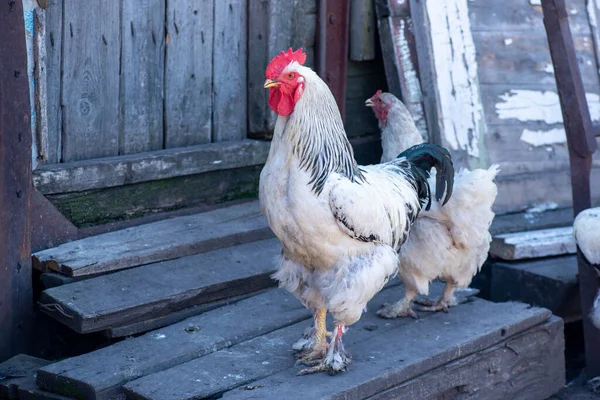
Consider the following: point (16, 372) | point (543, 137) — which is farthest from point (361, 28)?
point (16, 372)

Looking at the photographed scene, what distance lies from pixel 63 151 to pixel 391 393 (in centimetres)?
219

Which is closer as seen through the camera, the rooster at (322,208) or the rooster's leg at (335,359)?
the rooster at (322,208)

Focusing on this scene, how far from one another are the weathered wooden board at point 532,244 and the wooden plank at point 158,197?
1591 millimetres

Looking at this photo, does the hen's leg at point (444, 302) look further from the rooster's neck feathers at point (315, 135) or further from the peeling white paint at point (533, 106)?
the peeling white paint at point (533, 106)

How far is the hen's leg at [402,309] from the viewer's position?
4.53m

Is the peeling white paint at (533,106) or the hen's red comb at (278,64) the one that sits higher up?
the hen's red comb at (278,64)

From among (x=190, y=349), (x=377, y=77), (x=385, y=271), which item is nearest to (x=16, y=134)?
(x=190, y=349)

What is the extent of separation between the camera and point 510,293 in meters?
5.40

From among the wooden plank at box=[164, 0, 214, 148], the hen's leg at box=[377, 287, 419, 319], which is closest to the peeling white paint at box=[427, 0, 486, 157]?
the hen's leg at box=[377, 287, 419, 319]

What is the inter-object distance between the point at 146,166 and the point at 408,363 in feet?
6.22

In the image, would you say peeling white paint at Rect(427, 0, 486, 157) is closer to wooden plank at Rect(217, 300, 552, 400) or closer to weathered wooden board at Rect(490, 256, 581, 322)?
weathered wooden board at Rect(490, 256, 581, 322)

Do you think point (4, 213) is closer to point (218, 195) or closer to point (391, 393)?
point (218, 195)

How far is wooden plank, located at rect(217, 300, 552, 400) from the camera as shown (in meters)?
3.62

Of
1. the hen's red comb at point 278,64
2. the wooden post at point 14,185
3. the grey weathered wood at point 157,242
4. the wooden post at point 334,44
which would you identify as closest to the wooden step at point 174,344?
the grey weathered wood at point 157,242
